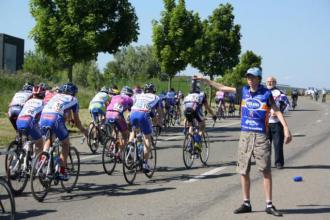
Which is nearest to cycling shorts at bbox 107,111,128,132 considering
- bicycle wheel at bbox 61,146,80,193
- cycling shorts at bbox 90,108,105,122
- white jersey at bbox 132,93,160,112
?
white jersey at bbox 132,93,160,112

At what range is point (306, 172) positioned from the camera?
38.5 feet

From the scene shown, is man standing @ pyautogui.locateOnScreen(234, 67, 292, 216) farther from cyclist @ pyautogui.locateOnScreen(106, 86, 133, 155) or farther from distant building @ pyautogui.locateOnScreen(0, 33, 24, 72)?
distant building @ pyautogui.locateOnScreen(0, 33, 24, 72)

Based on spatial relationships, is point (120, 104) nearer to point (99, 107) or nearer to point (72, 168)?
point (72, 168)

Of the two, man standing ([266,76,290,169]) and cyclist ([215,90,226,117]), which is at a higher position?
cyclist ([215,90,226,117])

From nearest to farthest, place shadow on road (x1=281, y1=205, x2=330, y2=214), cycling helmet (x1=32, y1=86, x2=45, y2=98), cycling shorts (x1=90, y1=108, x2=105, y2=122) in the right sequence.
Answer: shadow on road (x1=281, y1=205, x2=330, y2=214) < cycling helmet (x1=32, y1=86, x2=45, y2=98) < cycling shorts (x1=90, y1=108, x2=105, y2=122)

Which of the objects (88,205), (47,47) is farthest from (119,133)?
(47,47)

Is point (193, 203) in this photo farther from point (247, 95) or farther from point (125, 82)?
point (125, 82)

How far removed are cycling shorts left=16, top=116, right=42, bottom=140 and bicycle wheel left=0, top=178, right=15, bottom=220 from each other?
2.94m

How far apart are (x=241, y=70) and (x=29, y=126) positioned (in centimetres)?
4632

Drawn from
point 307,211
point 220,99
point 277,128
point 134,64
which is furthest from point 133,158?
point 134,64

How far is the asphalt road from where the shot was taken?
771cm

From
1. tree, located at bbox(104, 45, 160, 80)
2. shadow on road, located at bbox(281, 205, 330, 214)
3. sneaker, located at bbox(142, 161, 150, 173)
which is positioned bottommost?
shadow on road, located at bbox(281, 205, 330, 214)

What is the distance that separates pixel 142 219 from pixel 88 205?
1.24 metres

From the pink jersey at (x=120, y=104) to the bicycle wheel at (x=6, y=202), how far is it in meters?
5.49
